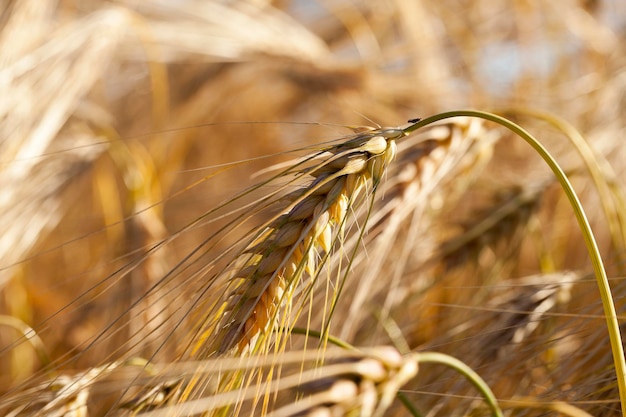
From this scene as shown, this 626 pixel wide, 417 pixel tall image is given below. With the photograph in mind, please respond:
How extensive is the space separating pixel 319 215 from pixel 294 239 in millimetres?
22

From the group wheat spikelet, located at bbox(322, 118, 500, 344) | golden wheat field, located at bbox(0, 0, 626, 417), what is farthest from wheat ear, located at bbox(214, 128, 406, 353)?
wheat spikelet, located at bbox(322, 118, 500, 344)

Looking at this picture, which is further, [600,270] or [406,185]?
[406,185]

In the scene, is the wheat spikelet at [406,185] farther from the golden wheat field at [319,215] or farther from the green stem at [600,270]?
the green stem at [600,270]

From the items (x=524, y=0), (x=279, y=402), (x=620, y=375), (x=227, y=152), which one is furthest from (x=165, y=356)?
(x=524, y=0)

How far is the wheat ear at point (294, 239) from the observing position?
438 millimetres

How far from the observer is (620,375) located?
468mm

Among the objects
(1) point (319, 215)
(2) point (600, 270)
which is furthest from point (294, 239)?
(2) point (600, 270)

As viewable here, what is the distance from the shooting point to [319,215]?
44 centimetres

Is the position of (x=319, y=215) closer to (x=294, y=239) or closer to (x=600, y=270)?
(x=294, y=239)

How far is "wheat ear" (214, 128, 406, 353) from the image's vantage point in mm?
438

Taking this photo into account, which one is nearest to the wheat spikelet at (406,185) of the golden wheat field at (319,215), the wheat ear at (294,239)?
the golden wheat field at (319,215)

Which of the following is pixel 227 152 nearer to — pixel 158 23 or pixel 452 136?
pixel 158 23

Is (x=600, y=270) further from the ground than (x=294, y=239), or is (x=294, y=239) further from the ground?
(x=294, y=239)

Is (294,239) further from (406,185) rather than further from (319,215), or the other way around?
(406,185)
